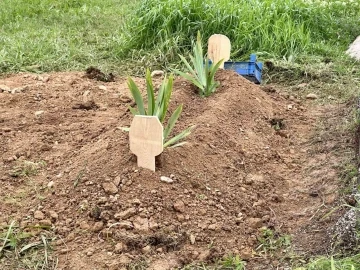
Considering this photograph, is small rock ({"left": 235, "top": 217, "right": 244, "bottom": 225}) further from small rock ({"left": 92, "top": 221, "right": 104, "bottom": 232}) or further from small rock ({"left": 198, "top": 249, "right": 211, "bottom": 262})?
small rock ({"left": 92, "top": 221, "right": 104, "bottom": 232})

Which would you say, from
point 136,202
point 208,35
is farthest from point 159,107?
point 208,35

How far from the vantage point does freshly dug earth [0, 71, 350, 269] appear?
2.61 metres

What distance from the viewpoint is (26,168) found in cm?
329

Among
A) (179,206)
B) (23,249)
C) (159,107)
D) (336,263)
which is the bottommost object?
(23,249)

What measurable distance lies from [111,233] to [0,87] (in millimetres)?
2385

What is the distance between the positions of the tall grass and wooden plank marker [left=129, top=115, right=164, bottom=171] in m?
2.66

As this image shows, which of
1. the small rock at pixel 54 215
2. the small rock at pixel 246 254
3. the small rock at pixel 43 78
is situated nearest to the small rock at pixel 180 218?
the small rock at pixel 246 254

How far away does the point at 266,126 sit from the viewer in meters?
3.92

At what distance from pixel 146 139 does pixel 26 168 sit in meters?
0.86

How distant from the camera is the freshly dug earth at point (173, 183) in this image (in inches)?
103

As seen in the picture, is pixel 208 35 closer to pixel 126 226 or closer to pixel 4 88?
pixel 4 88

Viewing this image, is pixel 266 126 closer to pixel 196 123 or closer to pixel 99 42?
pixel 196 123

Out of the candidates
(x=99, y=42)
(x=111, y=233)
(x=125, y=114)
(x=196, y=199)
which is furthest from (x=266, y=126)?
(x=99, y=42)

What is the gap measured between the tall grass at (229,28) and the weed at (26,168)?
2.35m
